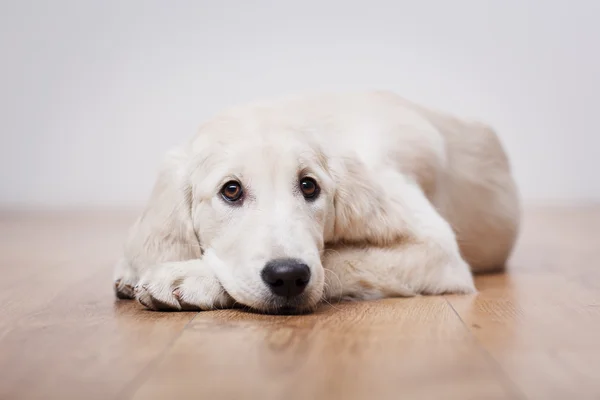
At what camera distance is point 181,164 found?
3309 millimetres

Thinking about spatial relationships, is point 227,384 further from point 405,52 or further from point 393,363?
point 405,52

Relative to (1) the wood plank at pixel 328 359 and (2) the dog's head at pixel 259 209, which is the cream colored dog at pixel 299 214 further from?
(1) the wood plank at pixel 328 359

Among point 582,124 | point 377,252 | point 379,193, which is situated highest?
point 379,193

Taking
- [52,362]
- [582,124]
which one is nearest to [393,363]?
[52,362]

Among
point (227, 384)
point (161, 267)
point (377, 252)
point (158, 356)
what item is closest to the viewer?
point (227, 384)

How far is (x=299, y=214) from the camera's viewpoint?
2.90 meters

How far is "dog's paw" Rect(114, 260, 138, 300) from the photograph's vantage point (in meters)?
3.25

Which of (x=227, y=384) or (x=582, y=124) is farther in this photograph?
(x=582, y=124)

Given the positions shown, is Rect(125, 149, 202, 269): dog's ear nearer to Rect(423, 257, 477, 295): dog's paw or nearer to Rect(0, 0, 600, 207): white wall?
Rect(423, 257, 477, 295): dog's paw

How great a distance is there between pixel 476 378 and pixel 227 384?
0.57 m

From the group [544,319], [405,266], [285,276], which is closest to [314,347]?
[285,276]

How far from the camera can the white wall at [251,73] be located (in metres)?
8.87

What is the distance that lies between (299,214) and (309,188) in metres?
0.17

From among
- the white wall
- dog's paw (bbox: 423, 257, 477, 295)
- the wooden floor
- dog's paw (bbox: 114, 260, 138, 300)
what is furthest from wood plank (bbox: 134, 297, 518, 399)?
the white wall
